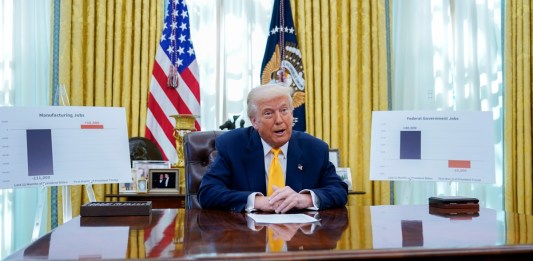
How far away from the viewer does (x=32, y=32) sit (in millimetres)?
4102

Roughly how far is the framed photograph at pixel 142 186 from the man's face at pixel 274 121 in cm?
139

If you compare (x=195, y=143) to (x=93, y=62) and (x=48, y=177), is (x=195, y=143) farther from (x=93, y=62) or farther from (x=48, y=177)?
(x=93, y=62)

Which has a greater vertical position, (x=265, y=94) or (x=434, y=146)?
(x=265, y=94)

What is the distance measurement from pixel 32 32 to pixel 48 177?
2264 mm

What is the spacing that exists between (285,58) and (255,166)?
223cm

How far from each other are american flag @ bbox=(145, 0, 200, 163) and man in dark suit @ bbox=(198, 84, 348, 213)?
72.2 inches

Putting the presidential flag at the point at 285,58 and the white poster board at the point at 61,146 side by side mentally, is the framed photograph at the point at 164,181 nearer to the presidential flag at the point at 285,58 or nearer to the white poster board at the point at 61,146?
the white poster board at the point at 61,146

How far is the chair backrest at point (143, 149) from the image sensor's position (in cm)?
371

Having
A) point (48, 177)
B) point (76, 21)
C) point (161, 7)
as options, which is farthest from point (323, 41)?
point (48, 177)

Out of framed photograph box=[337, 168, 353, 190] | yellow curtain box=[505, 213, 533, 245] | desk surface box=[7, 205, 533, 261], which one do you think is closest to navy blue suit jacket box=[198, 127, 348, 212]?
desk surface box=[7, 205, 533, 261]

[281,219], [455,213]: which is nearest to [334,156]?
[455,213]

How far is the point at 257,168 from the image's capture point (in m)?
2.22

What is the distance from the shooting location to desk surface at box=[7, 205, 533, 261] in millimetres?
1044

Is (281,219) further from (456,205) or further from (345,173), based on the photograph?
(345,173)
